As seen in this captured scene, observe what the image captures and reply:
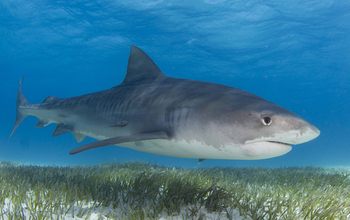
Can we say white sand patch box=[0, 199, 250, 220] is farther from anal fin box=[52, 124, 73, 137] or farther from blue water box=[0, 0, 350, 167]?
blue water box=[0, 0, 350, 167]

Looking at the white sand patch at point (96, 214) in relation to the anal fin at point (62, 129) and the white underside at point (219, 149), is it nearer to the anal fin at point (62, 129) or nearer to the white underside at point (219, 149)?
the white underside at point (219, 149)

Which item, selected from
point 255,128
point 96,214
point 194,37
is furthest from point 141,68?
point 194,37

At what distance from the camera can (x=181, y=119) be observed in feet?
9.89

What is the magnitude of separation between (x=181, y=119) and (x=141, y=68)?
2.29m

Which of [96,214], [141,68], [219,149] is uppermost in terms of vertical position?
[141,68]

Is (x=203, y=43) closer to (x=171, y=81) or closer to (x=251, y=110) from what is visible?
(x=171, y=81)

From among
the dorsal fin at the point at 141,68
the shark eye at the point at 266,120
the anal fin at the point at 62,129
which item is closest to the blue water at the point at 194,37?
the anal fin at the point at 62,129

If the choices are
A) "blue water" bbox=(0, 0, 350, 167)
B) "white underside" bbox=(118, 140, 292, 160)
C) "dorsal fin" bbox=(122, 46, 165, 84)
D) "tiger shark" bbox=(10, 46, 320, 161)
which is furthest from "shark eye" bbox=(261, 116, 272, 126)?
"blue water" bbox=(0, 0, 350, 167)

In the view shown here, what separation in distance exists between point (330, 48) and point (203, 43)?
17.2 m

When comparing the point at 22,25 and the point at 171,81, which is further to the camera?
the point at 22,25

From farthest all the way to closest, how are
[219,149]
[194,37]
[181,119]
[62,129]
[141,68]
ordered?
[194,37] → [62,129] → [141,68] → [181,119] → [219,149]

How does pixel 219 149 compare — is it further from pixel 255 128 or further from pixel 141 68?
pixel 141 68

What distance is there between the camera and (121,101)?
4258mm

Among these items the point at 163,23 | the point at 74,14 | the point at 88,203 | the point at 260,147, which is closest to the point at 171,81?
the point at 260,147
